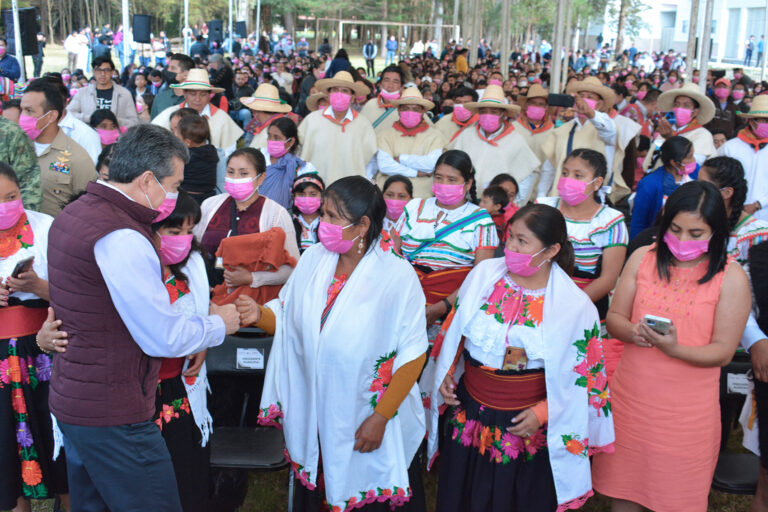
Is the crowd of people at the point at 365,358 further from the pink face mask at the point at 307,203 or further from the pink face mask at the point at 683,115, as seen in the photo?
the pink face mask at the point at 683,115

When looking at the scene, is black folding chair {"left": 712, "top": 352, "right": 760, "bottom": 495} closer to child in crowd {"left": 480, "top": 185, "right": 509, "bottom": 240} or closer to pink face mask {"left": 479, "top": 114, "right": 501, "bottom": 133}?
child in crowd {"left": 480, "top": 185, "right": 509, "bottom": 240}

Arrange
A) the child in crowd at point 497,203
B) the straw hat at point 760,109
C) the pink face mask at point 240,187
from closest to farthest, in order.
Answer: the pink face mask at point 240,187 < the child in crowd at point 497,203 < the straw hat at point 760,109

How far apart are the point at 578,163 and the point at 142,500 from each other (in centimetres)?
263

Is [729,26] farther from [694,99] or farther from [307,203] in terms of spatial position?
[307,203]

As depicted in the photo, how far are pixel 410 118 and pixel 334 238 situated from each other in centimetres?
378

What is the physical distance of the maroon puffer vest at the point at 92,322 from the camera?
2348 millimetres

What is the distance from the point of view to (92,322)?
Answer: 7.82ft

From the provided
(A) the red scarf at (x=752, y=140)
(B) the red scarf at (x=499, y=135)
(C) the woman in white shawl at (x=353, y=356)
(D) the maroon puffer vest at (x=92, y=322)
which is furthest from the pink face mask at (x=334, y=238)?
(A) the red scarf at (x=752, y=140)

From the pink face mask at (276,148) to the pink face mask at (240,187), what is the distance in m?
1.50

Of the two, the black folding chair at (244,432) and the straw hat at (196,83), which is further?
the straw hat at (196,83)

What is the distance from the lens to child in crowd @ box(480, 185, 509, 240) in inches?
204

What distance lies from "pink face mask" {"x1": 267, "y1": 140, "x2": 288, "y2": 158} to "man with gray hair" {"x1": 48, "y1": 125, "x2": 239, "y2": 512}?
118 inches

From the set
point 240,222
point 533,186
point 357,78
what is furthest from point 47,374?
point 357,78

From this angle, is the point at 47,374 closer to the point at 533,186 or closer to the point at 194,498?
the point at 194,498
